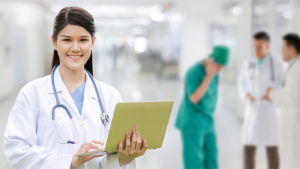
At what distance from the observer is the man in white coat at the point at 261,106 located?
387 centimetres

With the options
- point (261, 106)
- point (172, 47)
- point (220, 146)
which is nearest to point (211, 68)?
point (261, 106)

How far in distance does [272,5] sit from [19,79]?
9.30 metres

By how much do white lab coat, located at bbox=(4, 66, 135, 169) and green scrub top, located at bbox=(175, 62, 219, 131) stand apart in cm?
178

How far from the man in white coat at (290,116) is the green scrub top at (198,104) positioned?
2.17ft

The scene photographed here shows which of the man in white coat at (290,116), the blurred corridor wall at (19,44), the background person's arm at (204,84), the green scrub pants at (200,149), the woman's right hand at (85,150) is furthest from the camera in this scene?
the blurred corridor wall at (19,44)

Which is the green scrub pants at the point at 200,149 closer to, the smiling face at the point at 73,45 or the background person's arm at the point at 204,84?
the background person's arm at the point at 204,84

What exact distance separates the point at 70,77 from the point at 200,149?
194 cm

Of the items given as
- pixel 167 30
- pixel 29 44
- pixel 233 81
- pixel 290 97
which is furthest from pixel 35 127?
pixel 167 30

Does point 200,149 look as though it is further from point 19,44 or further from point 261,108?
point 19,44

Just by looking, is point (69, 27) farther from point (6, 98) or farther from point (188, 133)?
point (6, 98)

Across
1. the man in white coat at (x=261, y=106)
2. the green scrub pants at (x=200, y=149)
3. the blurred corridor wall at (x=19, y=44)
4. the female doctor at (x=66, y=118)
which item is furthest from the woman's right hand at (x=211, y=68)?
the blurred corridor wall at (x=19, y=44)

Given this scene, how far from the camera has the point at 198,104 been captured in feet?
10.4

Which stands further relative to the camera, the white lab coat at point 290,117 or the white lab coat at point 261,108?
the white lab coat at point 261,108

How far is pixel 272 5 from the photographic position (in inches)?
252
